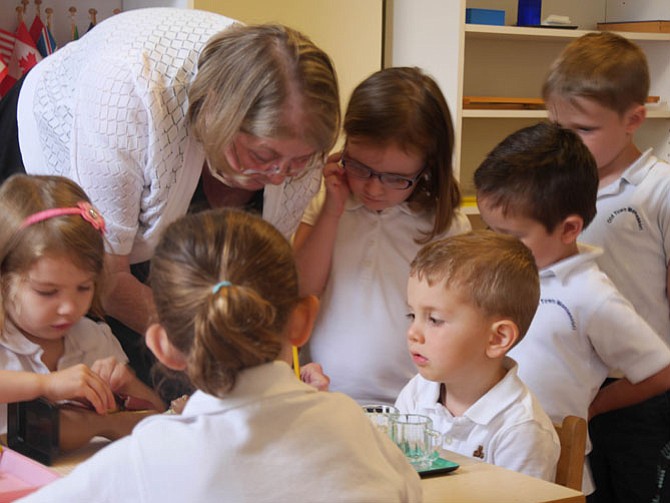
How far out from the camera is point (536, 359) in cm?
177

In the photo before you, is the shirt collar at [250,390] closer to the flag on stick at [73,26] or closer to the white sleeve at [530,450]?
the white sleeve at [530,450]

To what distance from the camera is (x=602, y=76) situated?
6.57 feet

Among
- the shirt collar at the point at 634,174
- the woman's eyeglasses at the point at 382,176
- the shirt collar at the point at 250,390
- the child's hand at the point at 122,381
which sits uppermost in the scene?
the shirt collar at the point at 250,390

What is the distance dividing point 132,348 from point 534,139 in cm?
88

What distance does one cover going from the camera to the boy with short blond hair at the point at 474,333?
1.49 meters

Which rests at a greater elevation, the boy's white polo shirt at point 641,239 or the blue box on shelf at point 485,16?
the blue box on shelf at point 485,16

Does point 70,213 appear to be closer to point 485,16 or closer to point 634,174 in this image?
point 634,174

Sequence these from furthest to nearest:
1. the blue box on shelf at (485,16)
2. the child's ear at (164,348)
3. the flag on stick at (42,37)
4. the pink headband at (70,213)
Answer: the blue box on shelf at (485,16), the flag on stick at (42,37), the pink headband at (70,213), the child's ear at (164,348)

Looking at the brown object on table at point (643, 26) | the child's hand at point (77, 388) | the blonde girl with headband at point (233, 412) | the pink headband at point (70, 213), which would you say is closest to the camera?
the blonde girl with headband at point (233, 412)

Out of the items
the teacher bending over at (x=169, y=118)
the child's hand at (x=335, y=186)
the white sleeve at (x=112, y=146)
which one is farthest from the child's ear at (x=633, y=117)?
the white sleeve at (x=112, y=146)

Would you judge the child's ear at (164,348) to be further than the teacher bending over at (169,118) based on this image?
No

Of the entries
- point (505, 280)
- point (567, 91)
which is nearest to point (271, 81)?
point (505, 280)

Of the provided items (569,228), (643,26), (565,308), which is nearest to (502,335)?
(565,308)

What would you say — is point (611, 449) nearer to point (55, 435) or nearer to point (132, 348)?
point (132, 348)
